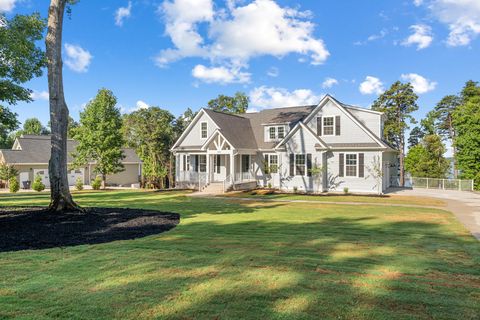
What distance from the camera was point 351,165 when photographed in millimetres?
23359

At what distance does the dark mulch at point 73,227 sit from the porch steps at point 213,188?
1132 cm

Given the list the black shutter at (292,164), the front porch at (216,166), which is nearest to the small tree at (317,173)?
the black shutter at (292,164)

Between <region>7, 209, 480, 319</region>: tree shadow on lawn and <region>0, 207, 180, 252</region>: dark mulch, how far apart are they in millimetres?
1431

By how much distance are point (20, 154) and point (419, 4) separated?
40544mm

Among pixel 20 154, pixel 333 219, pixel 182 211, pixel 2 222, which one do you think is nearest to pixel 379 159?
pixel 333 219

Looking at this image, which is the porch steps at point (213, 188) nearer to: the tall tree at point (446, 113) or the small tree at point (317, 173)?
the small tree at point (317, 173)

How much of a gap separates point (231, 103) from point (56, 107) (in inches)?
1571

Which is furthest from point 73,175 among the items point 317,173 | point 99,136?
point 317,173

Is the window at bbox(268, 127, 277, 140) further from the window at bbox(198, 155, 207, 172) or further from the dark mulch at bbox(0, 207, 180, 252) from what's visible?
the dark mulch at bbox(0, 207, 180, 252)

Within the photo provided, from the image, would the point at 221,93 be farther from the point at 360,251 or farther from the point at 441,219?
the point at 360,251


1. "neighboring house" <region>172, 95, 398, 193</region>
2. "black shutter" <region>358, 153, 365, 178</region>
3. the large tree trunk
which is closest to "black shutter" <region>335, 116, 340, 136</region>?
"neighboring house" <region>172, 95, 398, 193</region>

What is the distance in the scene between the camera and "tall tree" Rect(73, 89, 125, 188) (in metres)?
30.6

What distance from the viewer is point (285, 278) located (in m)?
4.89

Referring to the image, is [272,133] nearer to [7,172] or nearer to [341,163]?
[341,163]
